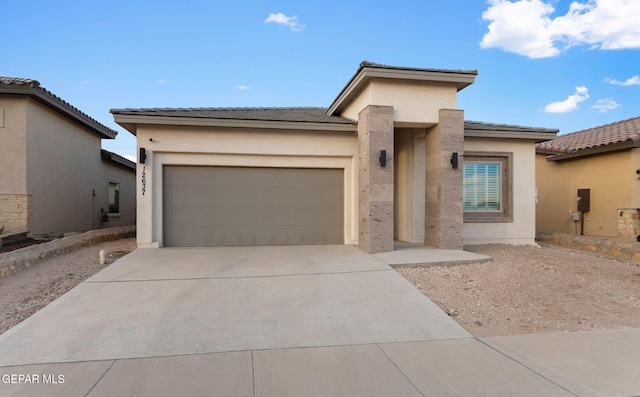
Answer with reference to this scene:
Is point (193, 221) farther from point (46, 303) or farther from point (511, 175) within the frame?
point (511, 175)

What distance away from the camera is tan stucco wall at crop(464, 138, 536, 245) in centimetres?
1132

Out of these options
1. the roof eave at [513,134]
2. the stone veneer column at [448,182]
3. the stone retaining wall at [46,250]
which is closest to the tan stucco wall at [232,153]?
the stone retaining wall at [46,250]

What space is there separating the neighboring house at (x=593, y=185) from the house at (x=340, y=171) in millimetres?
3236

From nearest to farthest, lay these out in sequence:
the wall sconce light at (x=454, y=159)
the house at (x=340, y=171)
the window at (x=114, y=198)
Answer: the house at (x=340, y=171) < the wall sconce light at (x=454, y=159) < the window at (x=114, y=198)

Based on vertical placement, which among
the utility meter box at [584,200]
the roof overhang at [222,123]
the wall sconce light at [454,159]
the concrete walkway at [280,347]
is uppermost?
the roof overhang at [222,123]

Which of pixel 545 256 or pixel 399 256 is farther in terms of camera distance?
pixel 545 256

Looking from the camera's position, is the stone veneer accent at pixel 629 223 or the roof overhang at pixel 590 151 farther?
the roof overhang at pixel 590 151

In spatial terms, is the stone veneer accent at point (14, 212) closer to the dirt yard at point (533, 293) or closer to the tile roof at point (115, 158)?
the tile roof at point (115, 158)

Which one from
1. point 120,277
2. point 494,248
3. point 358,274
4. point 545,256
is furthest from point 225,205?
point 545,256

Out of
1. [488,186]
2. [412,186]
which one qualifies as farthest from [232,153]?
[488,186]

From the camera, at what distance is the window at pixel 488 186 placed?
11.4 m

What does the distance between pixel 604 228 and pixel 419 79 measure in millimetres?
8956

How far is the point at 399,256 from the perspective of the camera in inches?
332

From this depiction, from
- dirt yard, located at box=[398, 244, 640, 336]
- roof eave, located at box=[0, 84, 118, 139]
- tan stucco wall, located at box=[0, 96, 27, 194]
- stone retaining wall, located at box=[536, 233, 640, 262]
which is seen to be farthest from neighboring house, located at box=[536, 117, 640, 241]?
tan stucco wall, located at box=[0, 96, 27, 194]
